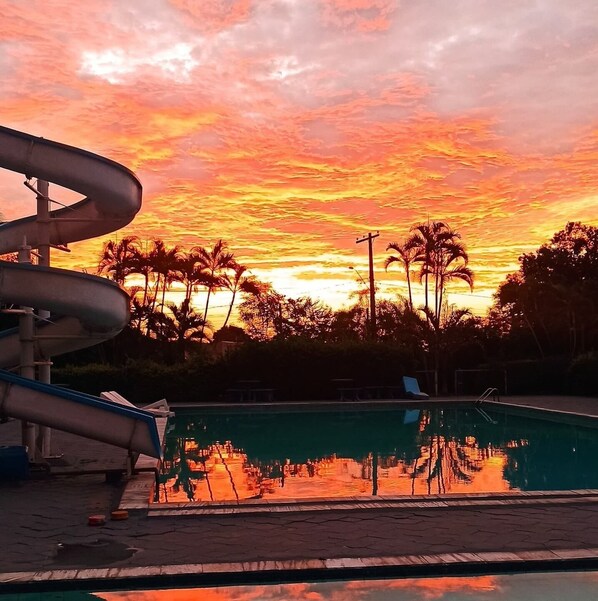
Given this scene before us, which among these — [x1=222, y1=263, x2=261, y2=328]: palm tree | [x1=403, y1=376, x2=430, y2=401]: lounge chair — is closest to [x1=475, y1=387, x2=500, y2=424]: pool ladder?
[x1=403, y1=376, x2=430, y2=401]: lounge chair

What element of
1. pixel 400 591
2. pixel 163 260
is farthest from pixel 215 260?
pixel 400 591

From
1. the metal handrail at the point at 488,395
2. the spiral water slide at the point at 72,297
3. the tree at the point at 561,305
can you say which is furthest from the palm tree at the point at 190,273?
the spiral water slide at the point at 72,297

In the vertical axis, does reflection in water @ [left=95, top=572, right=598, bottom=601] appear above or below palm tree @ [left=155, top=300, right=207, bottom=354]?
below

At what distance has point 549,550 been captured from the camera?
6125 millimetres

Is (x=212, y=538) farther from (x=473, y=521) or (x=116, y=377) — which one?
(x=116, y=377)

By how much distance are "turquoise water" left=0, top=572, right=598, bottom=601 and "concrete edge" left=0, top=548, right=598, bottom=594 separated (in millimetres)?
52

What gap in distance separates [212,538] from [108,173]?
567 cm

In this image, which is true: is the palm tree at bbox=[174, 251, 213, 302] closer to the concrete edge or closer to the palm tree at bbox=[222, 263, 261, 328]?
the palm tree at bbox=[222, 263, 261, 328]

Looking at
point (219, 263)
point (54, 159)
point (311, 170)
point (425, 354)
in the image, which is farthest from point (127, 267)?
point (54, 159)

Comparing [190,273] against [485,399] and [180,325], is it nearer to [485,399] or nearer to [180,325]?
[180,325]

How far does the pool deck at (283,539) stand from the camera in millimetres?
5652

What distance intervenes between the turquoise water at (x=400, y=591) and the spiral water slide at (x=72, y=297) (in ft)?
14.2

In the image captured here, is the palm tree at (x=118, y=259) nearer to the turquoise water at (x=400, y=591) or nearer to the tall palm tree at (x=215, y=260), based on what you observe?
the tall palm tree at (x=215, y=260)

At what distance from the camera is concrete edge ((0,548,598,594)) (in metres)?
5.44
